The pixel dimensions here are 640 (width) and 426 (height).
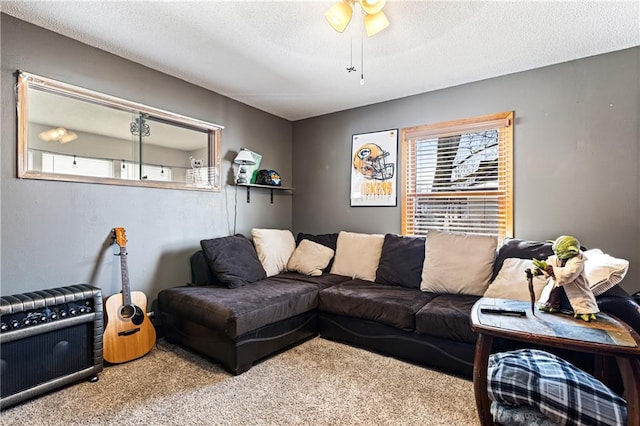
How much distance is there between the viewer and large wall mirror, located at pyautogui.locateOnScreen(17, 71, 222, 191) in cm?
224

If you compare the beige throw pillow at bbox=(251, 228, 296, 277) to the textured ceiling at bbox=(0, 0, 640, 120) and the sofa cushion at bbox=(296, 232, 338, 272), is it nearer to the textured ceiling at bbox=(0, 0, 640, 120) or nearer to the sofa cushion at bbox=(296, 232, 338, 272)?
the sofa cushion at bbox=(296, 232, 338, 272)

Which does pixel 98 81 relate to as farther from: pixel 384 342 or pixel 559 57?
pixel 559 57

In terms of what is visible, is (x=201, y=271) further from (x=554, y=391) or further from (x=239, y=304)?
(x=554, y=391)

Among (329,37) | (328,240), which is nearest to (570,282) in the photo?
(329,37)

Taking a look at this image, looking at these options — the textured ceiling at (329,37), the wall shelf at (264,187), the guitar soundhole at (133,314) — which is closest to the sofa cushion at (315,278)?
the wall shelf at (264,187)

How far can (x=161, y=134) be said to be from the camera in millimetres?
2988

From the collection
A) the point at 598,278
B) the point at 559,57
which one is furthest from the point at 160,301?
the point at 559,57

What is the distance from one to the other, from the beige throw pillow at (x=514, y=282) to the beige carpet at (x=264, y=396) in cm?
67

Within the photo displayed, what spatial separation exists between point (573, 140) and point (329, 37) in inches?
86.1

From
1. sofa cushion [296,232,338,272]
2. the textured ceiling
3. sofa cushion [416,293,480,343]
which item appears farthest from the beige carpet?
the textured ceiling

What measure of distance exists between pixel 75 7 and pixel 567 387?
3.41m

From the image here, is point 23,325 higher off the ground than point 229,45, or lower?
lower

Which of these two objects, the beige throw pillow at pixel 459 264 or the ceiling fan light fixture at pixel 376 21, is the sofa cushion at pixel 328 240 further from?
the ceiling fan light fixture at pixel 376 21

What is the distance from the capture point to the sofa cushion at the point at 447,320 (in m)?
2.15
